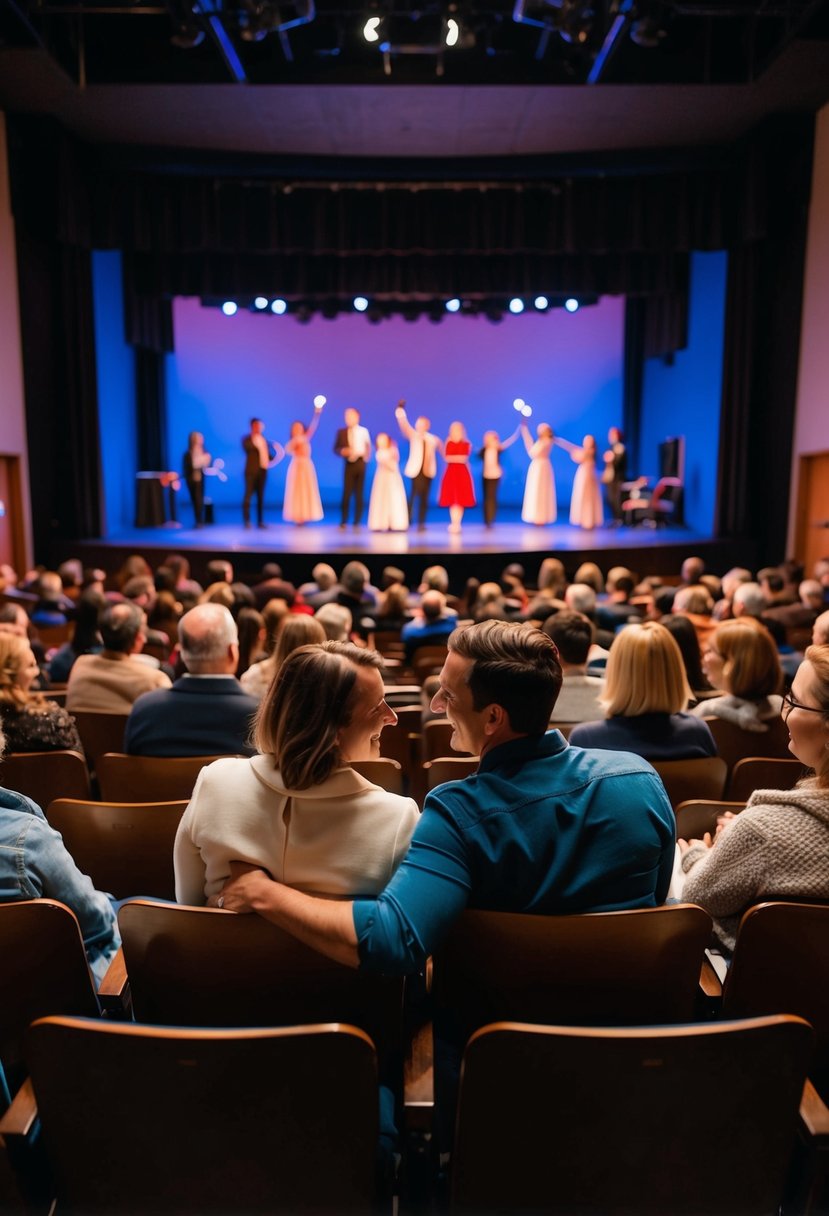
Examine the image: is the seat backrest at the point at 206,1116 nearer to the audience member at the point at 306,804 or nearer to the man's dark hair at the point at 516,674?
the audience member at the point at 306,804

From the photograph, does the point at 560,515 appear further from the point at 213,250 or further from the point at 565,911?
the point at 565,911

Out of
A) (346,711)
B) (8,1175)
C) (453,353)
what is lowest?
(8,1175)

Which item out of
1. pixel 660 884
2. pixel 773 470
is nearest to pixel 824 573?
pixel 773 470

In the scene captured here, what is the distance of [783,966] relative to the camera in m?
1.47

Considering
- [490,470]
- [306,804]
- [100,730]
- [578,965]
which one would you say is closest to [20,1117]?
[306,804]

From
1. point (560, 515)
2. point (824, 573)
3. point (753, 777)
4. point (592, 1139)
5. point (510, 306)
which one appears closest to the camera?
point (592, 1139)

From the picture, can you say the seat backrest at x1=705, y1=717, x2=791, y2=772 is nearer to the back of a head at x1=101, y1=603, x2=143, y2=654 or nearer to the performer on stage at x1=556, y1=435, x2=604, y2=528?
the back of a head at x1=101, y1=603, x2=143, y2=654

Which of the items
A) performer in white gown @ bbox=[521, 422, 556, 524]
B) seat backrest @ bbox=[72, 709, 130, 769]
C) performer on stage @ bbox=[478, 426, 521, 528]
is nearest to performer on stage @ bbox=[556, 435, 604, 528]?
performer in white gown @ bbox=[521, 422, 556, 524]

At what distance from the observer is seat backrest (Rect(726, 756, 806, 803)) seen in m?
2.72

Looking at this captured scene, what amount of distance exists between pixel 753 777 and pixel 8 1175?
2122 mm

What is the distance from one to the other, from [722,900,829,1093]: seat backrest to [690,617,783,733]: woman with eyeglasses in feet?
5.19

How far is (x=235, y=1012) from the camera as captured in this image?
4.67ft

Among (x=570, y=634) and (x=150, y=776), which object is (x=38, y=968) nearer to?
(x=150, y=776)

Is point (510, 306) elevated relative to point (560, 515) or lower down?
elevated
